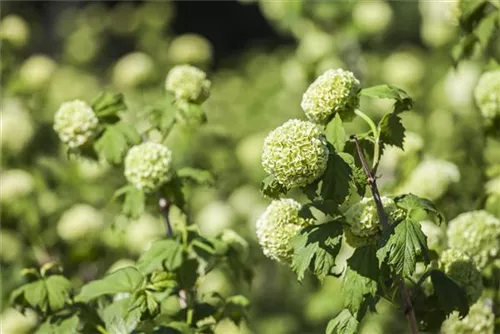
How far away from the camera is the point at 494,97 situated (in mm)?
2811

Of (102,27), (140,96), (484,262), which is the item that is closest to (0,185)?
(140,96)

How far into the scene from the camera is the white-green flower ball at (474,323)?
234 cm

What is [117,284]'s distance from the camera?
7.41ft

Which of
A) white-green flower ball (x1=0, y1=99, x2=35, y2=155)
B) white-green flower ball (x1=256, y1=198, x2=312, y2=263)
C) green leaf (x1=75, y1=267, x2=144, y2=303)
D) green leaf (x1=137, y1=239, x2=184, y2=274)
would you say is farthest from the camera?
white-green flower ball (x1=0, y1=99, x2=35, y2=155)

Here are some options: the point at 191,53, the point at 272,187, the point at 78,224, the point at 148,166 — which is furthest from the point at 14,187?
the point at 272,187

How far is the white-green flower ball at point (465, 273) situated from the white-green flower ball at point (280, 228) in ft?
1.26

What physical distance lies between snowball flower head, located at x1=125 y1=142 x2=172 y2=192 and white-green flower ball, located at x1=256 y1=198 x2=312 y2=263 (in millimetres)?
436

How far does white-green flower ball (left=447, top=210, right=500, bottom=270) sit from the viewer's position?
8.18 ft

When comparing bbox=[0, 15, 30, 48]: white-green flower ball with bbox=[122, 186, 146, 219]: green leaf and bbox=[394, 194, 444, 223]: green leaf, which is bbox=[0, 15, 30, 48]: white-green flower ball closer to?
bbox=[122, 186, 146, 219]: green leaf

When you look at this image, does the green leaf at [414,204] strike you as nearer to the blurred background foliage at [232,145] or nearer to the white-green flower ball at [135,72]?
the blurred background foliage at [232,145]

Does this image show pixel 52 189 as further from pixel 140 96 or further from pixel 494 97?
pixel 494 97

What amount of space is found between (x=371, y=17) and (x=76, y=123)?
2.55 m

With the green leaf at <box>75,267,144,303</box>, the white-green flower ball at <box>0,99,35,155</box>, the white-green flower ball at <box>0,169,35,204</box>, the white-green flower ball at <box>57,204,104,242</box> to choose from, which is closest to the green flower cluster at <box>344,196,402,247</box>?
the green leaf at <box>75,267,144,303</box>

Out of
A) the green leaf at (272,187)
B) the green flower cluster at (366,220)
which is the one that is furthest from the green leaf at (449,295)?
the green leaf at (272,187)
